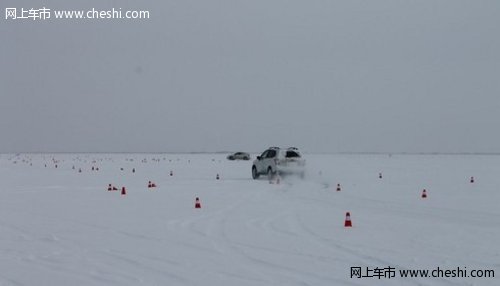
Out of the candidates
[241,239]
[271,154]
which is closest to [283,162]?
[271,154]

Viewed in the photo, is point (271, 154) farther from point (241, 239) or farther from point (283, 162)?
point (241, 239)

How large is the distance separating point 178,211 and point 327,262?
835 cm

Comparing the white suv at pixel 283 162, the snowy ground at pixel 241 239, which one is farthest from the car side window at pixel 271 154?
the snowy ground at pixel 241 239

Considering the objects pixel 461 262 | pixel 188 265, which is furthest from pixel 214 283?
pixel 461 262

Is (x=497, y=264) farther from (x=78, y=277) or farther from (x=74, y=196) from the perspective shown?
(x=74, y=196)

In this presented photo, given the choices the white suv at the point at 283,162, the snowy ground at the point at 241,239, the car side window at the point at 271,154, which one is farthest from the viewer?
the car side window at the point at 271,154

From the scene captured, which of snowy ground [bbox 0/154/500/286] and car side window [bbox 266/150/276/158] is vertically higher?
car side window [bbox 266/150/276/158]

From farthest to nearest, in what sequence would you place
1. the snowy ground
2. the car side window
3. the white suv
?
1. the car side window
2. the white suv
3. the snowy ground

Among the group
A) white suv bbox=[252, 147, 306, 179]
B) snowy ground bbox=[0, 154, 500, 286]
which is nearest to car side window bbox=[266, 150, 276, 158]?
white suv bbox=[252, 147, 306, 179]

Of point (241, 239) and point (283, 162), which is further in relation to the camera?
point (283, 162)

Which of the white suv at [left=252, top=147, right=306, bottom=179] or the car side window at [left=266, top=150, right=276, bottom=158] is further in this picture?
the car side window at [left=266, top=150, right=276, bottom=158]

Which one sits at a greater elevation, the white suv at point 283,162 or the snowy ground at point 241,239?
the white suv at point 283,162

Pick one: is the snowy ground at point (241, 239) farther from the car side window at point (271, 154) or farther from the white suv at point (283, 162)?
the car side window at point (271, 154)

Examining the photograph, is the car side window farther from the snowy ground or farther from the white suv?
the snowy ground
